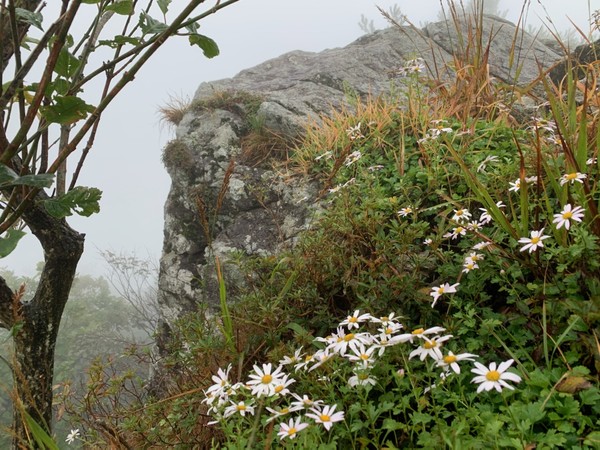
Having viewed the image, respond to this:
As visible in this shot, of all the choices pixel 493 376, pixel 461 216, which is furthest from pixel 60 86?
pixel 461 216

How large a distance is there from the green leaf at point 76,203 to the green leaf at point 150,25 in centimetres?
37

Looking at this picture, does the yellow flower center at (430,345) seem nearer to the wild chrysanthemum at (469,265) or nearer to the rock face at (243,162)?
the wild chrysanthemum at (469,265)

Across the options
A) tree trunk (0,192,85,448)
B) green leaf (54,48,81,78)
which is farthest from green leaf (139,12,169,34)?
tree trunk (0,192,85,448)

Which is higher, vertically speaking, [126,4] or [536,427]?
[126,4]

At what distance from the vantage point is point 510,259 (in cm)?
203

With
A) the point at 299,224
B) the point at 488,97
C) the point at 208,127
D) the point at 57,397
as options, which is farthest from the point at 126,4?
the point at 208,127

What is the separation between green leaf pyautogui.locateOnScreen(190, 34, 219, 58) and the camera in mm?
1121

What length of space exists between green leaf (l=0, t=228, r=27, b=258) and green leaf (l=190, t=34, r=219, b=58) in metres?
0.56

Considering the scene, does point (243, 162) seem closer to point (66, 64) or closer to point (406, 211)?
point (406, 211)

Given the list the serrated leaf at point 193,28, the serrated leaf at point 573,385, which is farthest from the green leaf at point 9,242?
the serrated leaf at point 573,385

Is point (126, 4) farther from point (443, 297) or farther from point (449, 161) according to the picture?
point (449, 161)

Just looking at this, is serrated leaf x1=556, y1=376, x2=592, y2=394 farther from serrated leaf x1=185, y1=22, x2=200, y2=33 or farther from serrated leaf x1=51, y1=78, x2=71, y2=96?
serrated leaf x1=51, y1=78, x2=71, y2=96

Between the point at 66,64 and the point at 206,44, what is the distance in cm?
32

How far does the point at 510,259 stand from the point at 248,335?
119cm
